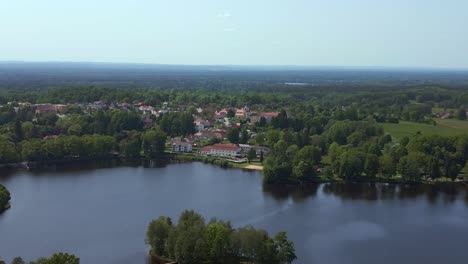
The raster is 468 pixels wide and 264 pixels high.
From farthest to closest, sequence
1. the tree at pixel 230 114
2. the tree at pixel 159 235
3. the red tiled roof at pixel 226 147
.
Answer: the tree at pixel 230 114 < the red tiled roof at pixel 226 147 < the tree at pixel 159 235

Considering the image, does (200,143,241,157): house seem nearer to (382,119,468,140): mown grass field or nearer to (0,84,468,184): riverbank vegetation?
(0,84,468,184): riverbank vegetation

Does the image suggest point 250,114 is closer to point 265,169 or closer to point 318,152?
point 318,152

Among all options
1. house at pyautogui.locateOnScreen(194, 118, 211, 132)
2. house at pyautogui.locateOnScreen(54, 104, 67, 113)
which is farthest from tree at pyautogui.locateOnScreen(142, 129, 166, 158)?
house at pyautogui.locateOnScreen(54, 104, 67, 113)

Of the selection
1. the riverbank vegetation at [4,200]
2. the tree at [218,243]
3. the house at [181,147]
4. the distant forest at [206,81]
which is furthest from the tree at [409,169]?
the distant forest at [206,81]

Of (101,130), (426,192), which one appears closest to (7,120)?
(101,130)

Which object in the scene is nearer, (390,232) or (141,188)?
(390,232)

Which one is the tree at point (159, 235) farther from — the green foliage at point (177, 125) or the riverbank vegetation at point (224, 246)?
the green foliage at point (177, 125)

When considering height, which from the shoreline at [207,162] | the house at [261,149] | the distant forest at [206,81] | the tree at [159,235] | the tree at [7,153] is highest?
the tree at [159,235]
